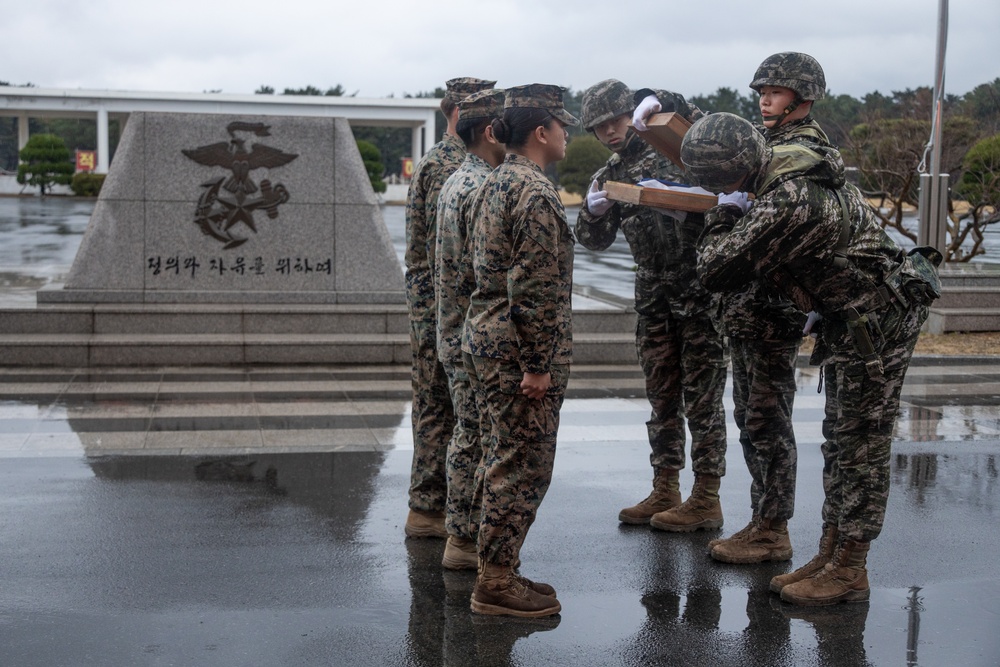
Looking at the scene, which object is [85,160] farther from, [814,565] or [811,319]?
[814,565]

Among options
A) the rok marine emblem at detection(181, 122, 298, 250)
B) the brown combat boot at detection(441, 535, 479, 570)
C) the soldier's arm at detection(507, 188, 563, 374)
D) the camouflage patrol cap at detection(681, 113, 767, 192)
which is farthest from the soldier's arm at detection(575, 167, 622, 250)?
the rok marine emblem at detection(181, 122, 298, 250)

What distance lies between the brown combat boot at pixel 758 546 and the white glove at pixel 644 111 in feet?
6.02

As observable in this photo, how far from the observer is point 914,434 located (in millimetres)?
8094

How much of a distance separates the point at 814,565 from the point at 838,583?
0.46 ft

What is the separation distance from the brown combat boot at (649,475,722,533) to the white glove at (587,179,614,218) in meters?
1.37

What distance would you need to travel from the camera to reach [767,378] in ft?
16.7

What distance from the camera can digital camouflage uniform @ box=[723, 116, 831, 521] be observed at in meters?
4.93

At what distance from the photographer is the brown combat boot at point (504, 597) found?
4.44m

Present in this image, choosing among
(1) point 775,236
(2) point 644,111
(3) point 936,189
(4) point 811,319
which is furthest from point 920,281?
(3) point 936,189

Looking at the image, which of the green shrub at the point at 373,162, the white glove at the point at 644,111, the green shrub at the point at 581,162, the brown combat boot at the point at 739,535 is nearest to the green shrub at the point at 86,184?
the green shrub at the point at 373,162

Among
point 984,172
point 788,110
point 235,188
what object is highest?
point 984,172

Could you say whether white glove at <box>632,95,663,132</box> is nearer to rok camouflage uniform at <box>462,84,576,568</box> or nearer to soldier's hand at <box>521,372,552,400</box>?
rok camouflage uniform at <box>462,84,576,568</box>

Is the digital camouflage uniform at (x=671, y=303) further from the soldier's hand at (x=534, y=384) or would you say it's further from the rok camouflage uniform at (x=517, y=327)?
the soldier's hand at (x=534, y=384)

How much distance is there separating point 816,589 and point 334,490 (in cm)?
273
